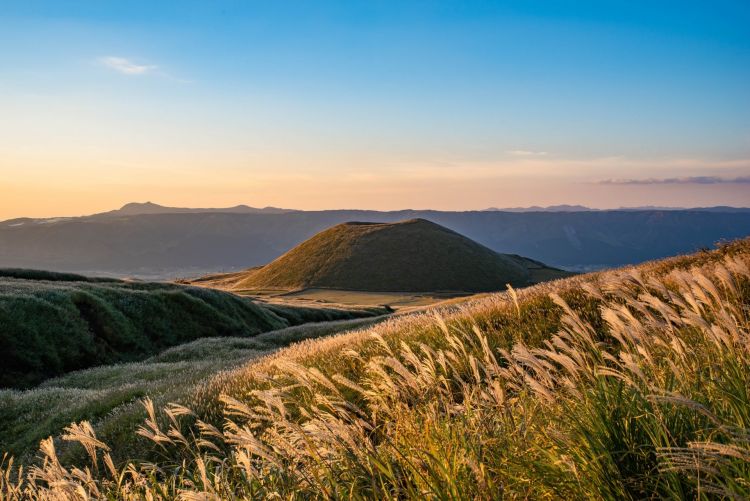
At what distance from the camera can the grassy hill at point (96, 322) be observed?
75.5ft

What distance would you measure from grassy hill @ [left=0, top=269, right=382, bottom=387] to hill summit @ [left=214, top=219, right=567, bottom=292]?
278 feet

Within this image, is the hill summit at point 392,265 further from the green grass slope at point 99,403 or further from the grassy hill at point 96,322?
the green grass slope at point 99,403

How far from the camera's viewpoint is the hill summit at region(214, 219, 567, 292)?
13125 cm

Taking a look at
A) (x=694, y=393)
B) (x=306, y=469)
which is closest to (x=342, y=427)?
(x=306, y=469)

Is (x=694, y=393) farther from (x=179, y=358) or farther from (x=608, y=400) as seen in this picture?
(x=179, y=358)

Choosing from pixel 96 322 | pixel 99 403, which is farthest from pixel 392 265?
pixel 99 403

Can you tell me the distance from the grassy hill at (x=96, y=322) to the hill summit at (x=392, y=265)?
84614mm

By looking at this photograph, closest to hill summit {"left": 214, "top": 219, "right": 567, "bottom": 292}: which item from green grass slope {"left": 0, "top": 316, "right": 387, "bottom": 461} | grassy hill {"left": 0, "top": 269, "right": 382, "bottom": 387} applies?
grassy hill {"left": 0, "top": 269, "right": 382, "bottom": 387}

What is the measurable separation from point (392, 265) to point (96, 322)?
11443 cm

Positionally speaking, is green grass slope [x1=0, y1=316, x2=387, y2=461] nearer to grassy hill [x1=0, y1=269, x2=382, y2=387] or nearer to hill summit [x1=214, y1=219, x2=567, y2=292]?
grassy hill [x1=0, y1=269, x2=382, y2=387]

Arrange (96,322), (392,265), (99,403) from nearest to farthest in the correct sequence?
(99,403), (96,322), (392,265)

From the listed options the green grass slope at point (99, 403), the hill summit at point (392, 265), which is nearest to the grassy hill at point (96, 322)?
the green grass slope at point (99, 403)

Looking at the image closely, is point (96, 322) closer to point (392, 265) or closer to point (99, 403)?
point (99, 403)

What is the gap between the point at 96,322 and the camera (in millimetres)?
28062
